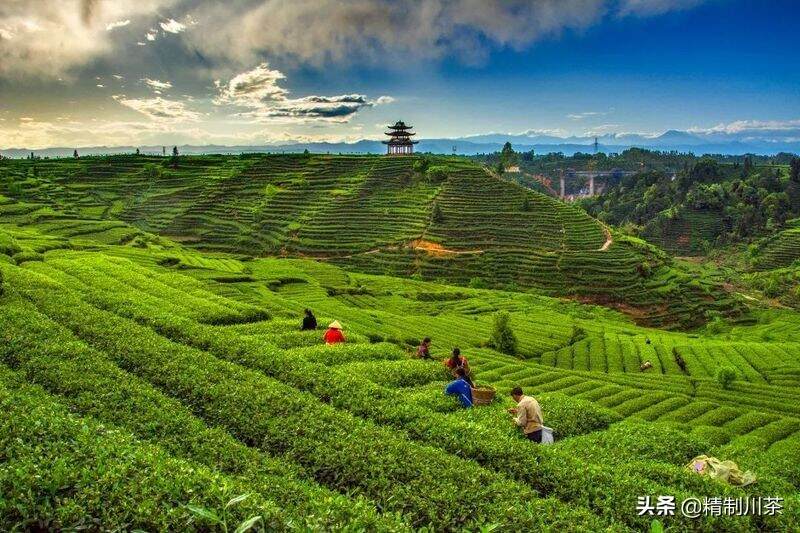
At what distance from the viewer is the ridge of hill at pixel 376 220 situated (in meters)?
84.1

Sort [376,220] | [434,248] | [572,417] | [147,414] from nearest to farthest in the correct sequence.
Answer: [147,414] < [572,417] < [434,248] < [376,220]

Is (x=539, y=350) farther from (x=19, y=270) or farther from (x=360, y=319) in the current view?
(x=19, y=270)

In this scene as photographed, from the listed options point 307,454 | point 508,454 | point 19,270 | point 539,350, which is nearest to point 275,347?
point 307,454

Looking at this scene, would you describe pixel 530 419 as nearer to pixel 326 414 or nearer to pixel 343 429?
pixel 343 429

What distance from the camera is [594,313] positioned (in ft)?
237

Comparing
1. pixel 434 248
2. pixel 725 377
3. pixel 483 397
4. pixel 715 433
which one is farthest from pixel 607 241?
pixel 483 397

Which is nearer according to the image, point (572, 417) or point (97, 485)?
point (97, 485)

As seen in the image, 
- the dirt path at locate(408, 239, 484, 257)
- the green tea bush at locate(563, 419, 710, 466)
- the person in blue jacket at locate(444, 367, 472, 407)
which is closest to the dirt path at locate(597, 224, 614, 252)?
the dirt path at locate(408, 239, 484, 257)

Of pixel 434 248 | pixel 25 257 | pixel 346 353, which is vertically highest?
pixel 25 257

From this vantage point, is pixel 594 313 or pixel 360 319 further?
pixel 594 313

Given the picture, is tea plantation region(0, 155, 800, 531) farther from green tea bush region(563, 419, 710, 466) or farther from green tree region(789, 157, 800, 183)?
green tree region(789, 157, 800, 183)

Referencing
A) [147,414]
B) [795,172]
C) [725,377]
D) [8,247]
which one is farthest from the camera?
[795,172]

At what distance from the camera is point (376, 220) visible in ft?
338

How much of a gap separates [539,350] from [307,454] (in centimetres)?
3383
